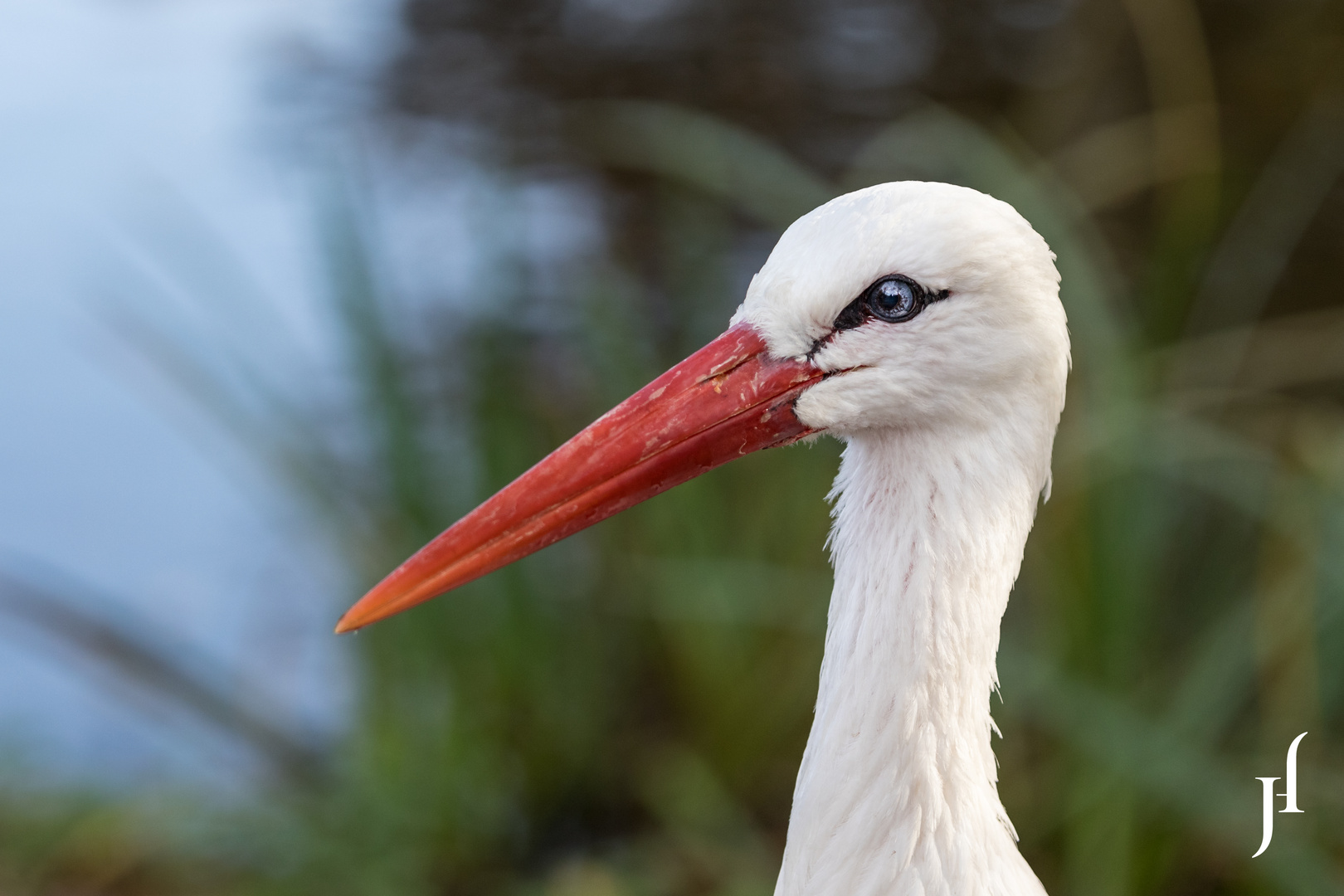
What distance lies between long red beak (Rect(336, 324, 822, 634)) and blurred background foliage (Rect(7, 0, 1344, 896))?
3.65ft

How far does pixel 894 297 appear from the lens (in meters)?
1.21

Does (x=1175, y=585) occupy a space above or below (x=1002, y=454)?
above

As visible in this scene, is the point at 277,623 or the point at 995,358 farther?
the point at 277,623

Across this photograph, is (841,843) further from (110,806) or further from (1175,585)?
(110,806)

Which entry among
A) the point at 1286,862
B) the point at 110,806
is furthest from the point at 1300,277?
the point at 110,806

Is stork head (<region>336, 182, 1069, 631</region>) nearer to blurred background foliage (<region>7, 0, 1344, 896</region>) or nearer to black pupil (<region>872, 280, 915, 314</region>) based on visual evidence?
black pupil (<region>872, 280, 915, 314</region>)

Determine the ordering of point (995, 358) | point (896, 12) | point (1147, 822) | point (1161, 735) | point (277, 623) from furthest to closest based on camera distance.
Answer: point (896, 12)
point (277, 623)
point (1147, 822)
point (1161, 735)
point (995, 358)

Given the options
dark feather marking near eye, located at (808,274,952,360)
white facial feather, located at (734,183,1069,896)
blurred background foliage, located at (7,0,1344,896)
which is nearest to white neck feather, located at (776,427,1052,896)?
white facial feather, located at (734,183,1069,896)

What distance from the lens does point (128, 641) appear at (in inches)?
106

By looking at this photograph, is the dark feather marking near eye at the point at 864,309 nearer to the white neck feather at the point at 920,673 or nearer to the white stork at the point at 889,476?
the white stork at the point at 889,476

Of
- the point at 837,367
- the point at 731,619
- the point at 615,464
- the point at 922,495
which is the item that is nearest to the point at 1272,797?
the point at 731,619

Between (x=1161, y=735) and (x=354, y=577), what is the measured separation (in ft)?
5.65

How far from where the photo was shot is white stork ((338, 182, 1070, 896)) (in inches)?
47.0

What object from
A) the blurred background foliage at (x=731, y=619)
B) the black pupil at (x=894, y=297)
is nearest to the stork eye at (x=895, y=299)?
the black pupil at (x=894, y=297)
